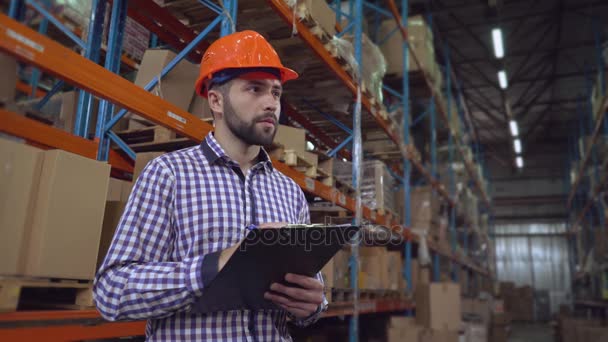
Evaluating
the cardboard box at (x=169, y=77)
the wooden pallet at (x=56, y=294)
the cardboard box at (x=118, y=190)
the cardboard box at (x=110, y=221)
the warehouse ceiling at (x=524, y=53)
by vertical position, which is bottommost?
the wooden pallet at (x=56, y=294)

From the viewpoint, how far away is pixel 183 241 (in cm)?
153

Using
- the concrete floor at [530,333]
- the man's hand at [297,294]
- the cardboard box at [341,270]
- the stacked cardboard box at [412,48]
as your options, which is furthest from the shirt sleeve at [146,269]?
the concrete floor at [530,333]

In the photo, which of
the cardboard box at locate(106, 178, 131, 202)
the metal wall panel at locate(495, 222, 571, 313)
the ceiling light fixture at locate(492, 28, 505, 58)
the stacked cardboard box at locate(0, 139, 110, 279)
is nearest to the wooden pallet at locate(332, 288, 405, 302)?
the cardboard box at locate(106, 178, 131, 202)

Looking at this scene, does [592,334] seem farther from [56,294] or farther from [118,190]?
[56,294]

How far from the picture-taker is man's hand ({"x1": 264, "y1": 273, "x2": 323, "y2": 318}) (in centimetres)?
142

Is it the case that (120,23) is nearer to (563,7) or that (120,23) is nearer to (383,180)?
(383,180)

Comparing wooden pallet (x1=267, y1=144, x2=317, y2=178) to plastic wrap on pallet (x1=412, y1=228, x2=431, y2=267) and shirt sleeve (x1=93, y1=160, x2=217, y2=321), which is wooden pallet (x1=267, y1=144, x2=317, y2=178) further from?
plastic wrap on pallet (x1=412, y1=228, x2=431, y2=267)

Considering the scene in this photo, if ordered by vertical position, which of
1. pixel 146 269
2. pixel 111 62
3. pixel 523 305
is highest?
pixel 111 62

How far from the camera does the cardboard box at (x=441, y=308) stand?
6348 millimetres

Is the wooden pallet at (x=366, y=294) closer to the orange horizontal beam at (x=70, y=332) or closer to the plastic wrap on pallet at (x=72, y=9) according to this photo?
the orange horizontal beam at (x=70, y=332)

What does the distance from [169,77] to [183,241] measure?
6.91ft

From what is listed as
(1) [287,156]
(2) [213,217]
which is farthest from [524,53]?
(2) [213,217]

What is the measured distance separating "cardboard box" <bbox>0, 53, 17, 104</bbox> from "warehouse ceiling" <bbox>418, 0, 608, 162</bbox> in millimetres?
9907

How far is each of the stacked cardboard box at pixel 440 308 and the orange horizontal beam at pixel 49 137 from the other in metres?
4.65
